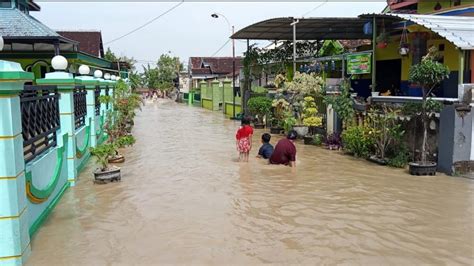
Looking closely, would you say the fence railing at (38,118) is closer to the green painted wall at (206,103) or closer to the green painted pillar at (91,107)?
the green painted pillar at (91,107)

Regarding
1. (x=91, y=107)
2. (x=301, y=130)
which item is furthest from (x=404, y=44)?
(x=91, y=107)

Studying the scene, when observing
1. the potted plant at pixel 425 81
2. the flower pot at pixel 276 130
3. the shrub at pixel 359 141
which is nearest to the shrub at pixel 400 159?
the potted plant at pixel 425 81

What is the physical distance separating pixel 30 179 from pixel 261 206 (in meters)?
3.19

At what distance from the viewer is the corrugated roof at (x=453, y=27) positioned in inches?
415

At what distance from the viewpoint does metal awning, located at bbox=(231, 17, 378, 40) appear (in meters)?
16.8

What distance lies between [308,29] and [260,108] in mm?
3710

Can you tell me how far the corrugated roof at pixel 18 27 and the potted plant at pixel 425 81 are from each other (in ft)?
34.3

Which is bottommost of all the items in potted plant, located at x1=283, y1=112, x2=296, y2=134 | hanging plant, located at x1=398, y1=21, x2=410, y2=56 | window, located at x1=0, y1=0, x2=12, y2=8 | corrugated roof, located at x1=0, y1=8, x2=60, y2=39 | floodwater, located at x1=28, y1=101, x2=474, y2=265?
floodwater, located at x1=28, y1=101, x2=474, y2=265

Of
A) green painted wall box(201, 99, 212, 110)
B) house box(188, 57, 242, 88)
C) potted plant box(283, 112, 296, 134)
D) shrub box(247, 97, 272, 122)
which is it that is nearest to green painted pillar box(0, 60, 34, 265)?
potted plant box(283, 112, 296, 134)

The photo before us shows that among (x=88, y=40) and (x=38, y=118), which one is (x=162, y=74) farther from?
(x=38, y=118)

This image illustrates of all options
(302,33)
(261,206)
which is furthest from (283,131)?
(261,206)

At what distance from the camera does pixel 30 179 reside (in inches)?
212

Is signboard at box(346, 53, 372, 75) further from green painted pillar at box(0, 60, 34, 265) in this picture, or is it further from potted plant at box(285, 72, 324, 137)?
green painted pillar at box(0, 60, 34, 265)

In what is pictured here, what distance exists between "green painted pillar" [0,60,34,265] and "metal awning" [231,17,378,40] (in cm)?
1310
